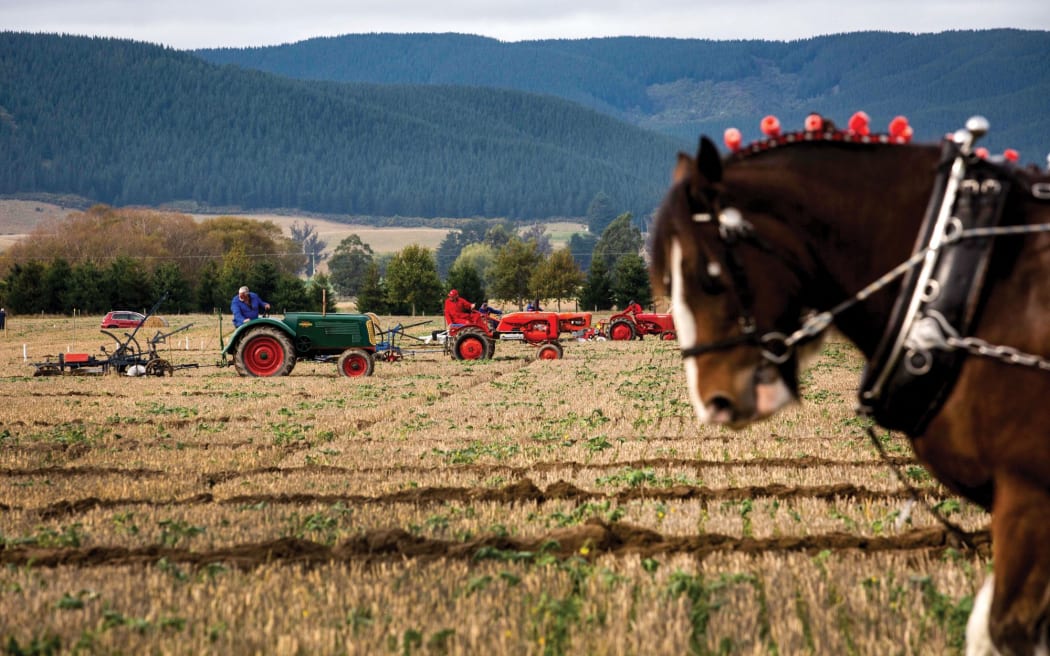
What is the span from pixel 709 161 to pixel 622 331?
40988mm

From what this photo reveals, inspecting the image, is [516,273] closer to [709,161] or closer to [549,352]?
[549,352]

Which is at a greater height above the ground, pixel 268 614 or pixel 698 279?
pixel 698 279

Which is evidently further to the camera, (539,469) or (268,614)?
(539,469)

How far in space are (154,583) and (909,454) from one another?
8.23 metres

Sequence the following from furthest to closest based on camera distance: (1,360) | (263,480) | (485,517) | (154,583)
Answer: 1. (1,360)
2. (263,480)
3. (485,517)
4. (154,583)

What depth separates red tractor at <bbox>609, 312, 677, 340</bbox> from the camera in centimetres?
4497

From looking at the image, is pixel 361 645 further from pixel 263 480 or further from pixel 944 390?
pixel 263 480

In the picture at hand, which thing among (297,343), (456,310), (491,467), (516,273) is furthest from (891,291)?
(516,273)

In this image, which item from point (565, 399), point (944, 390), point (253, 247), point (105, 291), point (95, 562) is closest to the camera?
point (944, 390)

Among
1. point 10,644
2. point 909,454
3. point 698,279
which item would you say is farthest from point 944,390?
point 909,454

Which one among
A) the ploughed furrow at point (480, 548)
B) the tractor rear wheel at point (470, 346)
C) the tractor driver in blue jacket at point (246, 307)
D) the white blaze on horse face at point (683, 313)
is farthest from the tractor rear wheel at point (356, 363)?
the white blaze on horse face at point (683, 313)

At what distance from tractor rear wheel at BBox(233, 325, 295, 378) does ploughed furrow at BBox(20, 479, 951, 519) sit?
1528 cm

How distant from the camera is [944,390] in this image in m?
3.96

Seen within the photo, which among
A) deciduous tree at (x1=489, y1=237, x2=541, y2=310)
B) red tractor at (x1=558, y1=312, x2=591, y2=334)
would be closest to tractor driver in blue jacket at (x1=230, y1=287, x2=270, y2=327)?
red tractor at (x1=558, y1=312, x2=591, y2=334)
